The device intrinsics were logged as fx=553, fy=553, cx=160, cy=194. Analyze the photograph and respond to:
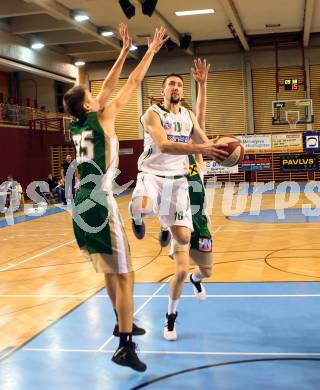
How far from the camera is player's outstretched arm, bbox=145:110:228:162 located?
3.88 m

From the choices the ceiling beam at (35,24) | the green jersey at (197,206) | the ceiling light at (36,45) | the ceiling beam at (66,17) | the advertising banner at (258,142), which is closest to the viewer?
the green jersey at (197,206)

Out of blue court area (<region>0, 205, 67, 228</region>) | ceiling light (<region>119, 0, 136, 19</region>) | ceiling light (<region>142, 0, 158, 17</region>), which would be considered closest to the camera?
blue court area (<region>0, 205, 67, 228</region>)

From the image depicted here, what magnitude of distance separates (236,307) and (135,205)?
163 cm

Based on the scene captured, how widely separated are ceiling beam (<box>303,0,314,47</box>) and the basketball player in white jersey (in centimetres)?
1526

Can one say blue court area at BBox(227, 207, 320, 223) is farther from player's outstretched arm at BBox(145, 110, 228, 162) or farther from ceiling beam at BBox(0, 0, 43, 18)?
ceiling beam at BBox(0, 0, 43, 18)

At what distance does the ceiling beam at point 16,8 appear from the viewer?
18344 mm

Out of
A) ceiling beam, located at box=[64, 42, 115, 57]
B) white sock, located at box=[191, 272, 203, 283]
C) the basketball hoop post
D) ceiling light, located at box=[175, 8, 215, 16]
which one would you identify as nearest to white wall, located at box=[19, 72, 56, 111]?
ceiling beam, located at box=[64, 42, 115, 57]

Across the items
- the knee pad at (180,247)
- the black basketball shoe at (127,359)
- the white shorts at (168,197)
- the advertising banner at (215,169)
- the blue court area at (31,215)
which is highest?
the white shorts at (168,197)

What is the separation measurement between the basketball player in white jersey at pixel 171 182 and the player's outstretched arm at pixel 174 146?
0.01 m

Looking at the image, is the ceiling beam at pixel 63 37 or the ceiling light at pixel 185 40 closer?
the ceiling beam at pixel 63 37

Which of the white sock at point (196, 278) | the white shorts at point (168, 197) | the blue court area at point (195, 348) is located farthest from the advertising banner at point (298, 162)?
the white shorts at point (168, 197)

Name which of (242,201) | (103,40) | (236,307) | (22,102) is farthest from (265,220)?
(22,102)

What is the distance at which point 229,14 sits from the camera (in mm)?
19469

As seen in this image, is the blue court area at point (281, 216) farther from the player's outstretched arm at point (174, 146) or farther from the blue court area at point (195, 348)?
the player's outstretched arm at point (174, 146)
